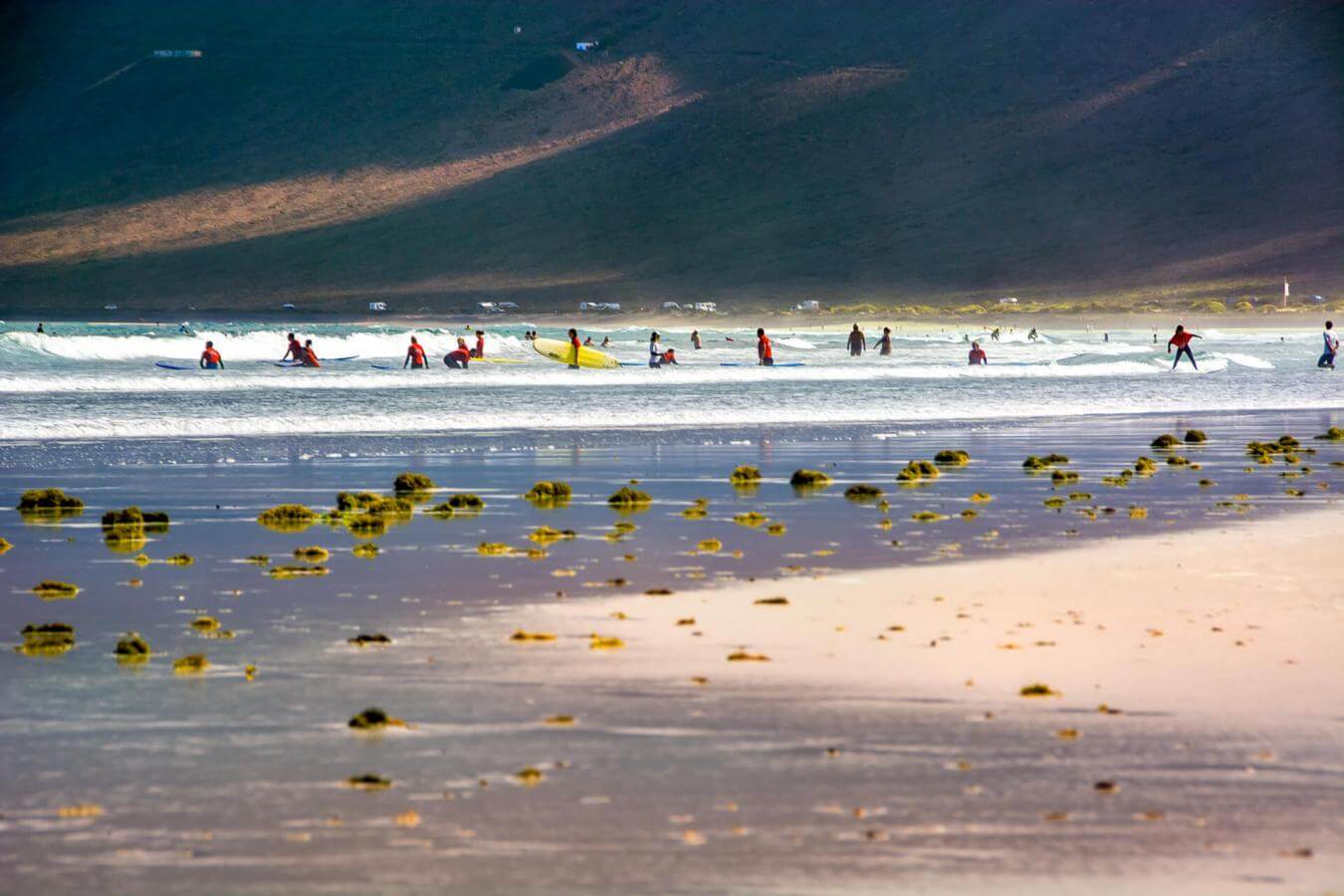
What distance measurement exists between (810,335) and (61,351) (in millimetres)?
41019

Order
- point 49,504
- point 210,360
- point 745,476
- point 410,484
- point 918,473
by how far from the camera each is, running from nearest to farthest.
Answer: point 49,504
point 410,484
point 745,476
point 918,473
point 210,360

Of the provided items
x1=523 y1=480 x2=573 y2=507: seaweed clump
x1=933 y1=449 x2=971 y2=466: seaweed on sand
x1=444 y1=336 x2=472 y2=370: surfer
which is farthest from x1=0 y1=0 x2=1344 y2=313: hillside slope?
x1=523 y1=480 x2=573 y2=507: seaweed clump

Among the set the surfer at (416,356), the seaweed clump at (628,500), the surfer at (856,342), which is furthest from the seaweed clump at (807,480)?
the surfer at (856,342)

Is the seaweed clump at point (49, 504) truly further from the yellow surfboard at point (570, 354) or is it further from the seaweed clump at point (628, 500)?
the yellow surfboard at point (570, 354)

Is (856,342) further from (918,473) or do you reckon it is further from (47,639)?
(47,639)

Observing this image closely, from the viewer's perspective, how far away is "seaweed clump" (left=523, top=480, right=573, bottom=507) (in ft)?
66.4

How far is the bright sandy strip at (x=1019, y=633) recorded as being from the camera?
33.8 ft

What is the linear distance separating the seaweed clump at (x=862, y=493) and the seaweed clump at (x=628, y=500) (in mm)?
2178

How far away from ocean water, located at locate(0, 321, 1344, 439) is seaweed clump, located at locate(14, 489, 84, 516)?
1275cm

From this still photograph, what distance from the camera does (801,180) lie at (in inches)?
6594

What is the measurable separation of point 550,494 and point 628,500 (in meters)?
1.11

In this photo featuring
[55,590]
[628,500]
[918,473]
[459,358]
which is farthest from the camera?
[459,358]

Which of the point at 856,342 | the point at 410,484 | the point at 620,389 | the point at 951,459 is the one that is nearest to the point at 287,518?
the point at 410,484

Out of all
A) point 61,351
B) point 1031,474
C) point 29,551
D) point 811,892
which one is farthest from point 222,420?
point 61,351
